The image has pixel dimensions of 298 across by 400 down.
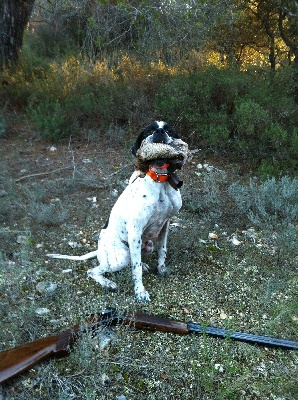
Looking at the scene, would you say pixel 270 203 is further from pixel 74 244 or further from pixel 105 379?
pixel 105 379

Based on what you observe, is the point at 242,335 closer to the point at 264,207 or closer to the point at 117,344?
the point at 117,344

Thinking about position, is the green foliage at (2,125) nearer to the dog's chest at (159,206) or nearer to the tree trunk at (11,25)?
the tree trunk at (11,25)

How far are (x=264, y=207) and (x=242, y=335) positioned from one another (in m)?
1.98

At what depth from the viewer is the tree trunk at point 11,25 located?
23.9ft

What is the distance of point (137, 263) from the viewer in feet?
10.3

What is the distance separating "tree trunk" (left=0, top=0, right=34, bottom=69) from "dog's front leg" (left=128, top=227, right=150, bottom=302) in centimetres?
540

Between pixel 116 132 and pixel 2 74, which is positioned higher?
pixel 2 74

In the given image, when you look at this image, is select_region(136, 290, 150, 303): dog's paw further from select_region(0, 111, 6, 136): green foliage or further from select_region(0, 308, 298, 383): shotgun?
select_region(0, 111, 6, 136): green foliage

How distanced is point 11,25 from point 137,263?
231 inches

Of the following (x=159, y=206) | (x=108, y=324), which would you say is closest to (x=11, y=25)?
(x=159, y=206)

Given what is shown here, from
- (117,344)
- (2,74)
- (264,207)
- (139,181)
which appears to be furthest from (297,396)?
(2,74)

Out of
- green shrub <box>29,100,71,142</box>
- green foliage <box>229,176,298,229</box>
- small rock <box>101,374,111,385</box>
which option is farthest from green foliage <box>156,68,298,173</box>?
small rock <box>101,374,111,385</box>

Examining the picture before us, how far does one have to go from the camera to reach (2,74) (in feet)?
23.3

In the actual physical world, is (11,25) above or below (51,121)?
above
